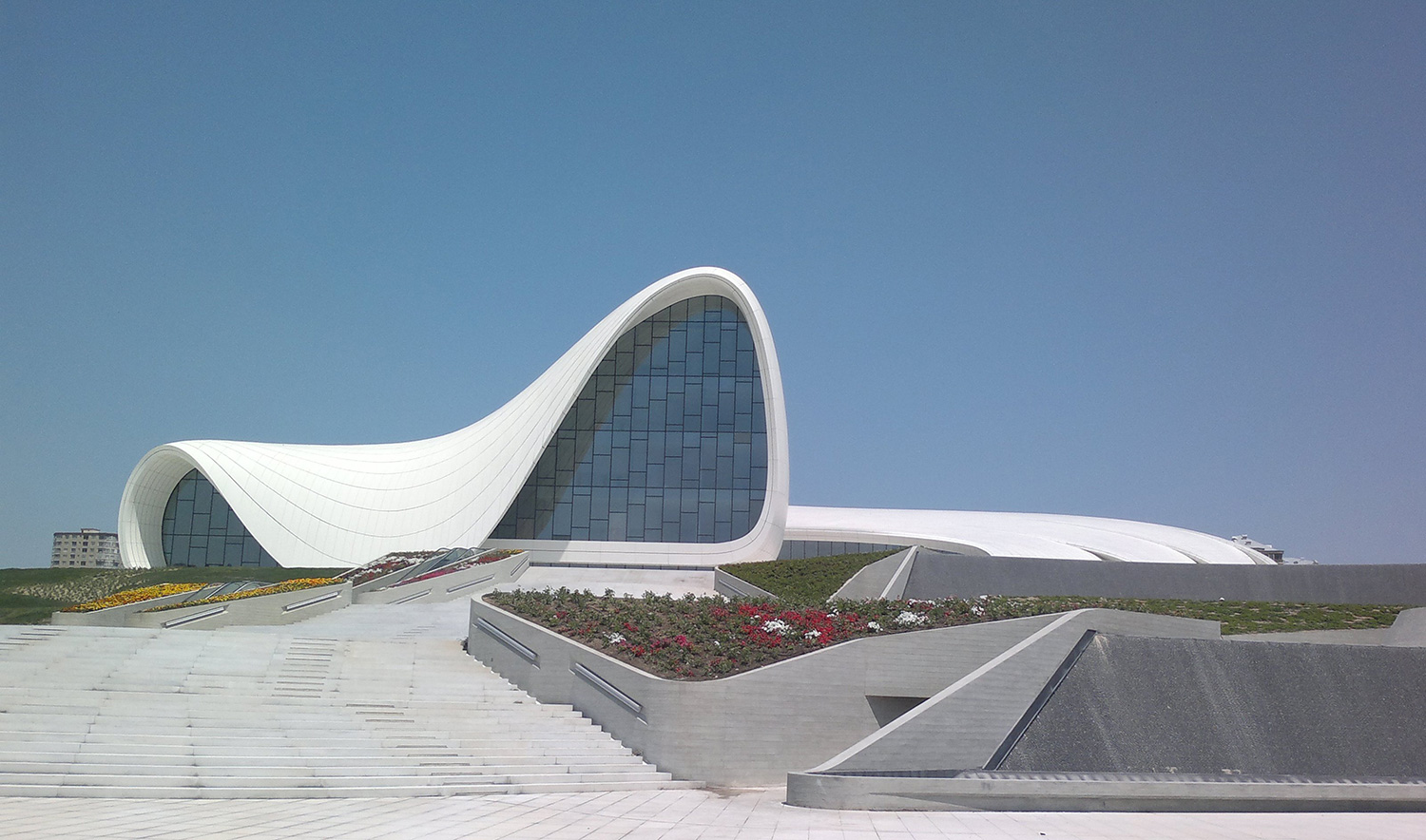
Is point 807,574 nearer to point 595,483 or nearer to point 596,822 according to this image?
point 595,483

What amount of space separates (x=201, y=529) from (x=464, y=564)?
13850 mm

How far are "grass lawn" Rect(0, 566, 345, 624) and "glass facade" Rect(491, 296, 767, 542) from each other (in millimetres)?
9208

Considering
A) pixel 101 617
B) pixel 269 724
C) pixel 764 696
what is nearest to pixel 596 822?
pixel 764 696

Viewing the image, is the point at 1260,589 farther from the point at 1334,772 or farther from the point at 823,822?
the point at 823,822

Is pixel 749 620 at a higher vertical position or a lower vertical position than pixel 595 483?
lower

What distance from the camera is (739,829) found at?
30.5ft

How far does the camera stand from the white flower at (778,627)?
1446 centimetres

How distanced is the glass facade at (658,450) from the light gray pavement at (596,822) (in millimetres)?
22105

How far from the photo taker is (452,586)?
24.8 meters

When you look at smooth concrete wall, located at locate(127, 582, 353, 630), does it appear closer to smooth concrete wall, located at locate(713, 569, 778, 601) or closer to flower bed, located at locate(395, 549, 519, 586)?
flower bed, located at locate(395, 549, 519, 586)

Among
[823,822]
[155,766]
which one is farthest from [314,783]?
[823,822]

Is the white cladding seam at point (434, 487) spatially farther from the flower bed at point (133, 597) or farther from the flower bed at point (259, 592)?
the flower bed at point (133, 597)

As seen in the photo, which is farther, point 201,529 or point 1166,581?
point 201,529

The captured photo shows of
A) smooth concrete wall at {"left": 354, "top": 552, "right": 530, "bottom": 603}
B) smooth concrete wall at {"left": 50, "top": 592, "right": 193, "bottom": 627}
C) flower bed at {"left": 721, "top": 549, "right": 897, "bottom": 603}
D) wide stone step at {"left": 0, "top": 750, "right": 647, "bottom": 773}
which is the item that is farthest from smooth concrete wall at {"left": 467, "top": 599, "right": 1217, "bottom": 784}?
smooth concrete wall at {"left": 354, "top": 552, "right": 530, "bottom": 603}
